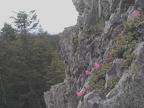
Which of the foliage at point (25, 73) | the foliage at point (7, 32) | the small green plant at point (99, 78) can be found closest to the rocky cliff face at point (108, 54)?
the small green plant at point (99, 78)

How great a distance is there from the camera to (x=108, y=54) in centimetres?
1385

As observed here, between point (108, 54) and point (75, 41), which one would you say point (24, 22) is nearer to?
point (75, 41)

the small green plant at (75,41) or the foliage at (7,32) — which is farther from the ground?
the foliage at (7,32)

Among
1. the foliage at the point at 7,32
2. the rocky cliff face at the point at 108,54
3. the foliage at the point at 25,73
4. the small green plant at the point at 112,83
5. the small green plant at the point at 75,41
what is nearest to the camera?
the rocky cliff face at the point at 108,54

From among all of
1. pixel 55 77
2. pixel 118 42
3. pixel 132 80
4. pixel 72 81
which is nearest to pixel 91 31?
pixel 72 81

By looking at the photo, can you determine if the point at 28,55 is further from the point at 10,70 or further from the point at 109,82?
the point at 109,82

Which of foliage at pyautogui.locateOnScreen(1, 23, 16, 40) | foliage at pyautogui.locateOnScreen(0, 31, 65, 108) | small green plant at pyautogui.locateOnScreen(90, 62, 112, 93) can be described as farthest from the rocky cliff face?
foliage at pyautogui.locateOnScreen(1, 23, 16, 40)

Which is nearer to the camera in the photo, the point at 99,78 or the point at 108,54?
the point at 99,78

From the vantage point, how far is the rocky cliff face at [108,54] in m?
10.1

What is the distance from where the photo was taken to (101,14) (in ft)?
68.0

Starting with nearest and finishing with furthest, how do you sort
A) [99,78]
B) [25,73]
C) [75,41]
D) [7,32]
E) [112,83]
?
[112,83]
[99,78]
[75,41]
[25,73]
[7,32]

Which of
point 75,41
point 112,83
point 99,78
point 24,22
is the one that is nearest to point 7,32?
point 24,22

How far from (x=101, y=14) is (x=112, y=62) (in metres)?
8.78

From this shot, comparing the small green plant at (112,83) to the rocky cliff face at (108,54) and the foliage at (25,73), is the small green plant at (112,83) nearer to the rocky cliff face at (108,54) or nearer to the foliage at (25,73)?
the rocky cliff face at (108,54)
